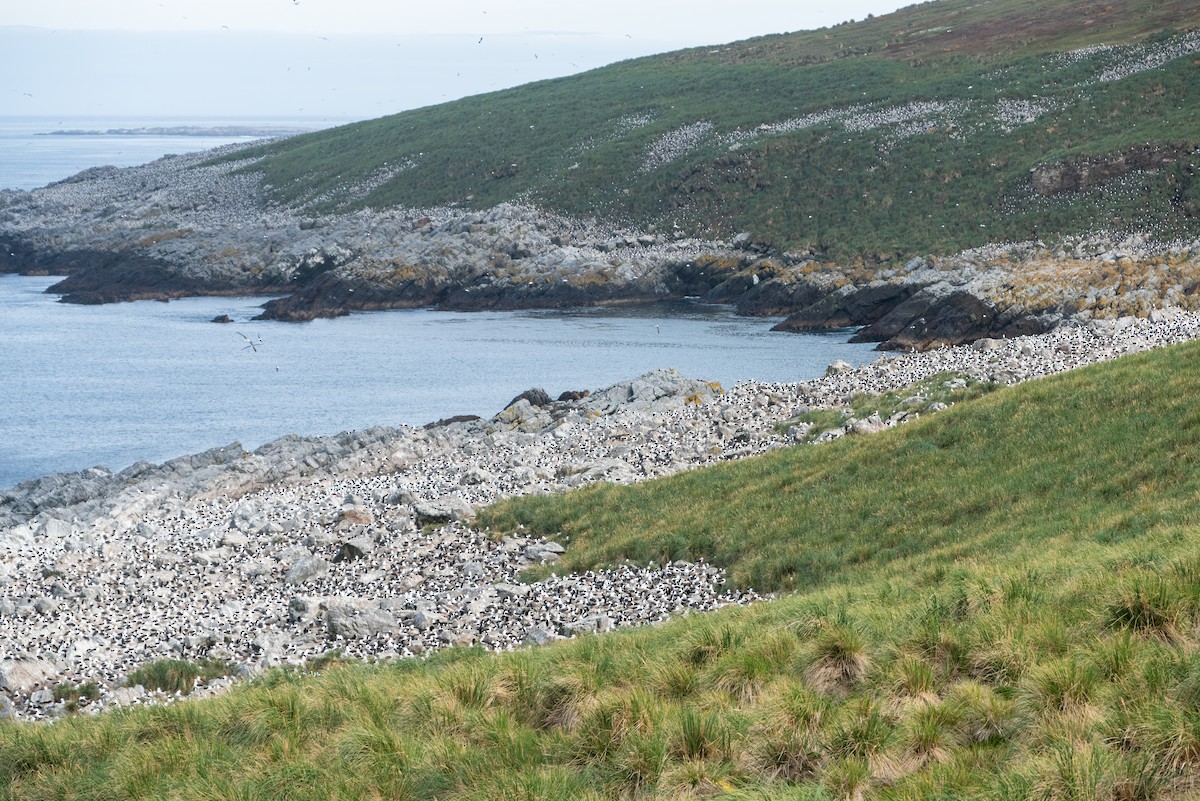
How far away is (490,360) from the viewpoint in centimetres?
6316

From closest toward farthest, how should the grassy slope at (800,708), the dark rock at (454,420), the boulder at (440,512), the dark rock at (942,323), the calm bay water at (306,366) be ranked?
1. the grassy slope at (800,708)
2. the boulder at (440,512)
3. the dark rock at (454,420)
4. the calm bay water at (306,366)
5. the dark rock at (942,323)

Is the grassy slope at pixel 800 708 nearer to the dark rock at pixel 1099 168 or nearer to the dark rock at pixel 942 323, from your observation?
the dark rock at pixel 942 323

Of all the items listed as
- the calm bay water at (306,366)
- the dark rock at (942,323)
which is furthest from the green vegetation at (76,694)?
the dark rock at (942,323)

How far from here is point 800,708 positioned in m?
8.70

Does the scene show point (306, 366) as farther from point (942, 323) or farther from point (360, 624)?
point (360, 624)

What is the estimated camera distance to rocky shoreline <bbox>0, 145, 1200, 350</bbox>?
53719 mm

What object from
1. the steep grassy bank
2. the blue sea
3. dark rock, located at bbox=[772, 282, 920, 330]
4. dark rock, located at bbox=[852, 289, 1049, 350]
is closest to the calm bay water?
the blue sea

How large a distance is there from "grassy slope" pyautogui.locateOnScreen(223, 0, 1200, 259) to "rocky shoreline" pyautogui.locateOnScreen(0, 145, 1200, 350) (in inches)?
134

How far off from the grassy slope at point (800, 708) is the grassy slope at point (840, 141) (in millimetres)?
56651

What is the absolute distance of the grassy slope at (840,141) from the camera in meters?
73.4

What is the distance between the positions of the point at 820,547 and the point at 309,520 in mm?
12374

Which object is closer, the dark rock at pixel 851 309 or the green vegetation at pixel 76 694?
the green vegetation at pixel 76 694

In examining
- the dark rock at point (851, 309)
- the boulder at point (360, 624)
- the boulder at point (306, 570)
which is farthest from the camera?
the dark rock at point (851, 309)

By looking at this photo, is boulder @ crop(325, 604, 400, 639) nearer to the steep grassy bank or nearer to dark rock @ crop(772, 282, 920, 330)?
the steep grassy bank
